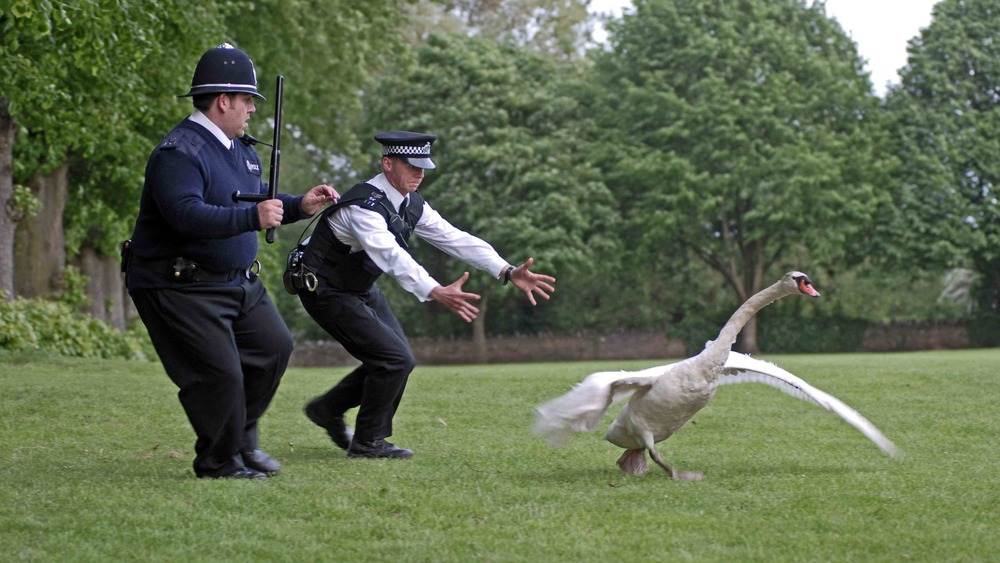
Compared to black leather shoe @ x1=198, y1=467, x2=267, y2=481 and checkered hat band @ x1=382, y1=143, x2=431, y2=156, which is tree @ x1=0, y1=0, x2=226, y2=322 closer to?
checkered hat band @ x1=382, y1=143, x2=431, y2=156

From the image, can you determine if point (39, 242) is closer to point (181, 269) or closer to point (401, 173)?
point (401, 173)

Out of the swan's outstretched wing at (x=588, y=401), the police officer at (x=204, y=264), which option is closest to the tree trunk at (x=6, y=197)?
the police officer at (x=204, y=264)

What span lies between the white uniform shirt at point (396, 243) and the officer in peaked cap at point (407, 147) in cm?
27

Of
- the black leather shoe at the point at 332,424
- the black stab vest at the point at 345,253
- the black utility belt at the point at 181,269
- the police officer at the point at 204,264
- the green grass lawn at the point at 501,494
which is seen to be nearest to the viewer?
the green grass lawn at the point at 501,494

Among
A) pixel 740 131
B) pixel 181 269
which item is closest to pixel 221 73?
pixel 181 269

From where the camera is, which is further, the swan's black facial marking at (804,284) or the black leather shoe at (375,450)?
the black leather shoe at (375,450)

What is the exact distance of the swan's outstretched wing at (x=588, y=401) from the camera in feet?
25.5

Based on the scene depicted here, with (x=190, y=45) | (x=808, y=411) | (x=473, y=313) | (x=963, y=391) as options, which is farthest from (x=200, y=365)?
(x=190, y=45)

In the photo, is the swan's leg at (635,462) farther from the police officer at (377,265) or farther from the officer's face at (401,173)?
the officer's face at (401,173)

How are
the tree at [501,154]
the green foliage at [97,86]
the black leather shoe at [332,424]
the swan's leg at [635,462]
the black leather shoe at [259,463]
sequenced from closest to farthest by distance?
the black leather shoe at [259,463]
the swan's leg at [635,462]
the black leather shoe at [332,424]
the green foliage at [97,86]
the tree at [501,154]

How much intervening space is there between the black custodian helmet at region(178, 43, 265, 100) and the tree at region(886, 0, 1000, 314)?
43008 millimetres

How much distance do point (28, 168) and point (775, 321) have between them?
111 ft

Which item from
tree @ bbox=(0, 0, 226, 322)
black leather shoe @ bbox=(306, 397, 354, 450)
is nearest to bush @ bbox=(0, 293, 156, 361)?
tree @ bbox=(0, 0, 226, 322)

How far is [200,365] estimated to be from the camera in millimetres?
7602
